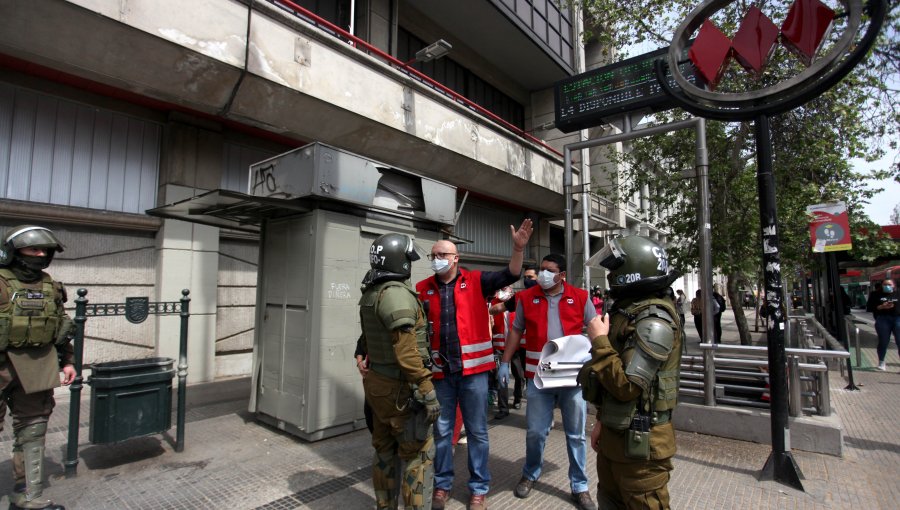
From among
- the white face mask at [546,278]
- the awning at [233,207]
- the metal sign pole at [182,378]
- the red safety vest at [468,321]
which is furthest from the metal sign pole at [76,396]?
the white face mask at [546,278]

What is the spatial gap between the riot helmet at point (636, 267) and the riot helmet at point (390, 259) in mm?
1309

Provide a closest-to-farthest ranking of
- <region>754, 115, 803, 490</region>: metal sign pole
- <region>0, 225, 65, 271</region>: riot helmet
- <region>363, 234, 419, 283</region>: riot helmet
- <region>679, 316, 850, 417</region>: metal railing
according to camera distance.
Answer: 1. <region>363, 234, 419, 283</region>: riot helmet
2. <region>0, 225, 65, 271</region>: riot helmet
3. <region>754, 115, 803, 490</region>: metal sign pole
4. <region>679, 316, 850, 417</region>: metal railing

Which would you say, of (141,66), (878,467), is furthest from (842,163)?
(141,66)

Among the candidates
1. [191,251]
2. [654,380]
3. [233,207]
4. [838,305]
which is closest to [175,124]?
[191,251]

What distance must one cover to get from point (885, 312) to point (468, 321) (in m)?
10.1

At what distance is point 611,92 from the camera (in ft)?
23.0

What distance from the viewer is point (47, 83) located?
604 cm

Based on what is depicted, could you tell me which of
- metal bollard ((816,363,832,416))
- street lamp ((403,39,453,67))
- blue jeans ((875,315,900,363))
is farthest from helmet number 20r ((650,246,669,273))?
blue jeans ((875,315,900,363))

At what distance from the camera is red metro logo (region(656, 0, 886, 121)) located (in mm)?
3578

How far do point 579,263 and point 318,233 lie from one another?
45.5ft

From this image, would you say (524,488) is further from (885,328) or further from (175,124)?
(885,328)

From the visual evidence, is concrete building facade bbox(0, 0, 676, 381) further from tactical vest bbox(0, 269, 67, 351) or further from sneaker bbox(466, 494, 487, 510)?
sneaker bbox(466, 494, 487, 510)

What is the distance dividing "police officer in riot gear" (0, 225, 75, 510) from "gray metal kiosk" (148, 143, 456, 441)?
1.43m

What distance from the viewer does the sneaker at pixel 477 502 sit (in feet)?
10.7
